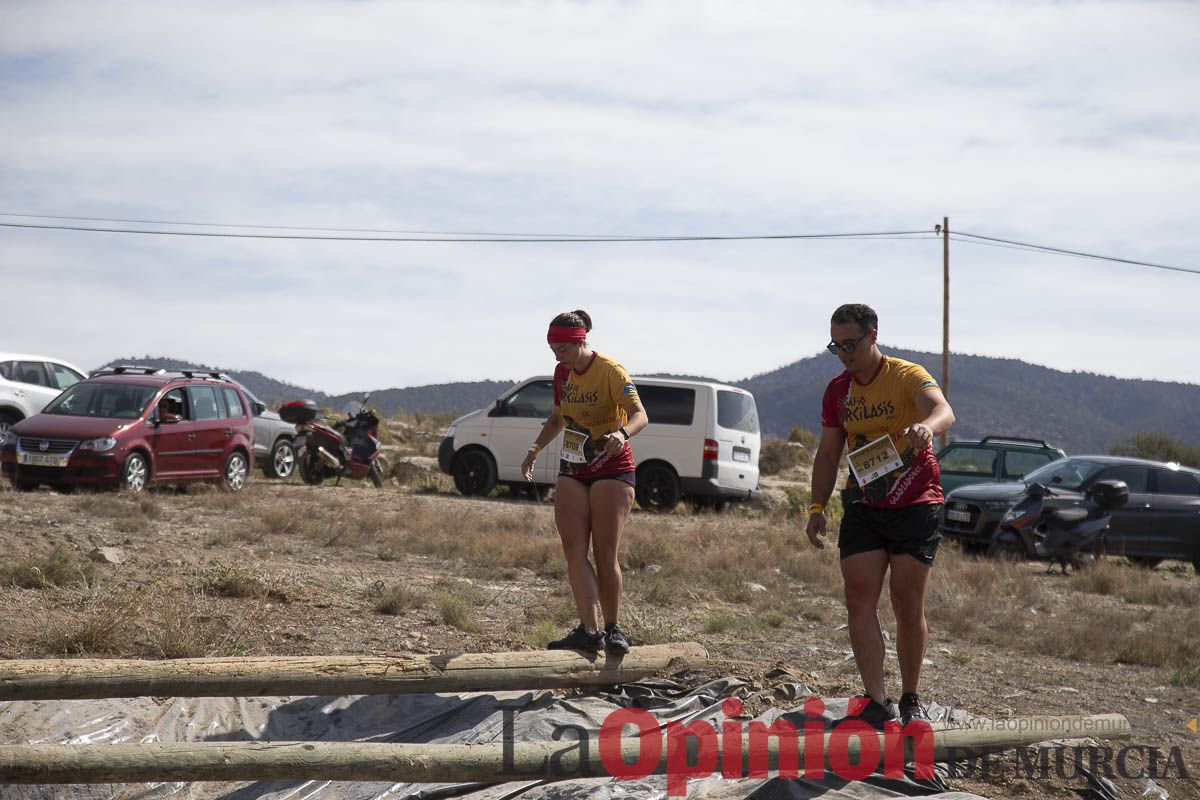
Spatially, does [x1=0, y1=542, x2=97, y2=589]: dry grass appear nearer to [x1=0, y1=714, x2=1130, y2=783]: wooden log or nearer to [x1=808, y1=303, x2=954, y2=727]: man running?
[x1=0, y1=714, x2=1130, y2=783]: wooden log

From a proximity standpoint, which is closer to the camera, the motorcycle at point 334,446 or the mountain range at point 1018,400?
the motorcycle at point 334,446

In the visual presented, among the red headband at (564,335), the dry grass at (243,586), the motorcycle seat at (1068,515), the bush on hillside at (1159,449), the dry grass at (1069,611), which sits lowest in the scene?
the dry grass at (1069,611)

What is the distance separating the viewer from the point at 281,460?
20922 millimetres

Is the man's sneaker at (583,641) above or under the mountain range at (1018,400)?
under

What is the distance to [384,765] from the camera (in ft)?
14.4

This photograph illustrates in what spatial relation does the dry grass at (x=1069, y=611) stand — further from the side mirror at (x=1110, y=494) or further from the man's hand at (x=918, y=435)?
the man's hand at (x=918, y=435)

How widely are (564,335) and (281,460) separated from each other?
15.6m

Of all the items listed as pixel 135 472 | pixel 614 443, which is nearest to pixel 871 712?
pixel 614 443

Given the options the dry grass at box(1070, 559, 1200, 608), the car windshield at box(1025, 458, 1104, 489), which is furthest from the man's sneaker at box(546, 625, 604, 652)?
the car windshield at box(1025, 458, 1104, 489)

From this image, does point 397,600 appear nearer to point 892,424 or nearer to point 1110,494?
point 892,424

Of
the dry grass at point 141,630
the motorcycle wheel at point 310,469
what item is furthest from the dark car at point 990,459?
the dry grass at point 141,630

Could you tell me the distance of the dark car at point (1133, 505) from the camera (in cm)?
1521

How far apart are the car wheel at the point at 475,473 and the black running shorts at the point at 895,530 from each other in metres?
13.6

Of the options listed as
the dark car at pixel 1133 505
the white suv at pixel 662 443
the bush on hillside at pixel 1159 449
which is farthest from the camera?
the bush on hillside at pixel 1159 449
